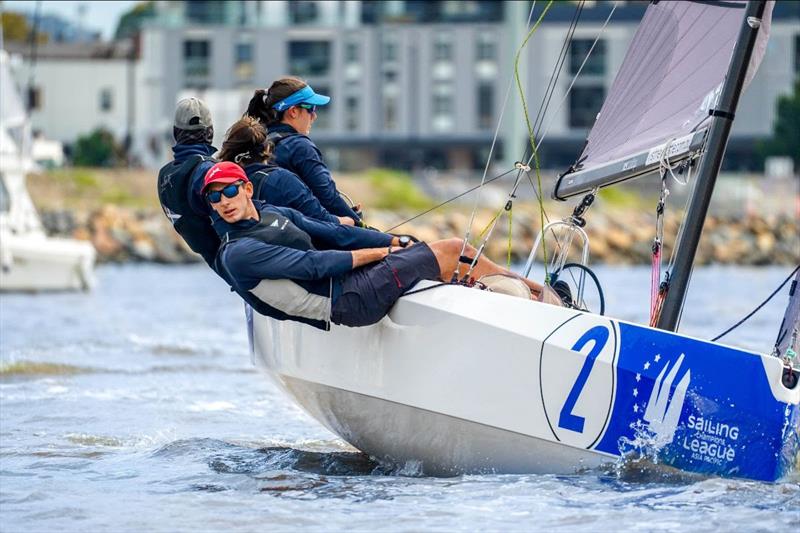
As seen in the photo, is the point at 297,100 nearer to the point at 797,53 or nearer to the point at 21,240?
the point at 21,240

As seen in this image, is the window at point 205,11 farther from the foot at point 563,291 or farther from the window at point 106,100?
the foot at point 563,291

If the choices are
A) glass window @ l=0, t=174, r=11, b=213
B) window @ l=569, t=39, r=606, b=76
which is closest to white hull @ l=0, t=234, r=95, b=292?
glass window @ l=0, t=174, r=11, b=213

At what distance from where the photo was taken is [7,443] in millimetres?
7805

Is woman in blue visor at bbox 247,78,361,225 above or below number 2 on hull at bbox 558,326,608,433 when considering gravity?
above

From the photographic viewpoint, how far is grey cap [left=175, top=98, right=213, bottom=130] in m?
6.95

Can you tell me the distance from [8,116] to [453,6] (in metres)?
42.6

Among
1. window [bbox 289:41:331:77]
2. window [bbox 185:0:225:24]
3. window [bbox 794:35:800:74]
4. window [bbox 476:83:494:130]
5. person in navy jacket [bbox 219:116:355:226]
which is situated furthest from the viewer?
window [bbox 185:0:225:24]

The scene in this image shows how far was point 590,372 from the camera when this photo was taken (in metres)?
6.00

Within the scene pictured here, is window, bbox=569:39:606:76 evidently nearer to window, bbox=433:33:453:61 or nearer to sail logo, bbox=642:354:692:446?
window, bbox=433:33:453:61

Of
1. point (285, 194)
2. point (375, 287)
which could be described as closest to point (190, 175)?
point (285, 194)

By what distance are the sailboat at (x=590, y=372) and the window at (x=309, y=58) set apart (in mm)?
56601

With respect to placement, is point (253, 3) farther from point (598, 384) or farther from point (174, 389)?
point (598, 384)

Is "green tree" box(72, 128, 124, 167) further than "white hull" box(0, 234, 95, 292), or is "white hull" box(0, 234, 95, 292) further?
"green tree" box(72, 128, 124, 167)

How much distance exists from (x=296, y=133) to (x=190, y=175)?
51 cm
